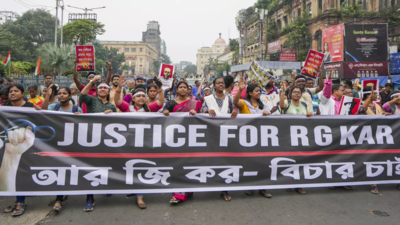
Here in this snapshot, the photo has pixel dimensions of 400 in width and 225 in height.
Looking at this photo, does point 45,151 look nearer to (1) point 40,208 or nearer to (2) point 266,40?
(1) point 40,208

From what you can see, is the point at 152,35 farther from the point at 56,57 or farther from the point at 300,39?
the point at 56,57

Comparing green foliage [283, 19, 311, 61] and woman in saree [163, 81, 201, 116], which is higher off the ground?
green foliage [283, 19, 311, 61]

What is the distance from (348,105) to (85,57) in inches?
236

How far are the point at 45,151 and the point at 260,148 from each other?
282 cm

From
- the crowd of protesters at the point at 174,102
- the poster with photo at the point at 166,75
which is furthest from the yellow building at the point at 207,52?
the crowd of protesters at the point at 174,102

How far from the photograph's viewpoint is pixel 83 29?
39.0 meters

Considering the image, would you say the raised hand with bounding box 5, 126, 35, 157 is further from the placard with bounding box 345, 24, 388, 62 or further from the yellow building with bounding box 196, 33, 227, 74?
the yellow building with bounding box 196, 33, 227, 74

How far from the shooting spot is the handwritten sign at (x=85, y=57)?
7409mm

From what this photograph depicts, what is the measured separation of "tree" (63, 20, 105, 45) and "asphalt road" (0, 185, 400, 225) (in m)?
38.6

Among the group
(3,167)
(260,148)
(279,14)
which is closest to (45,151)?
(3,167)

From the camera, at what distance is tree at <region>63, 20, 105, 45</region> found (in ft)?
128

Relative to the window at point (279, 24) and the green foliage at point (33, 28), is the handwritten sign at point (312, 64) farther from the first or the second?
the green foliage at point (33, 28)

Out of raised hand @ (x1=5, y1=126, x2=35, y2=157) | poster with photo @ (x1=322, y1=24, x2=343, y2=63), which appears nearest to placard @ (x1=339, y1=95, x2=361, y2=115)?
raised hand @ (x1=5, y1=126, x2=35, y2=157)

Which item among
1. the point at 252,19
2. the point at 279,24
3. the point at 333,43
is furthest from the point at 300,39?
the point at 252,19
